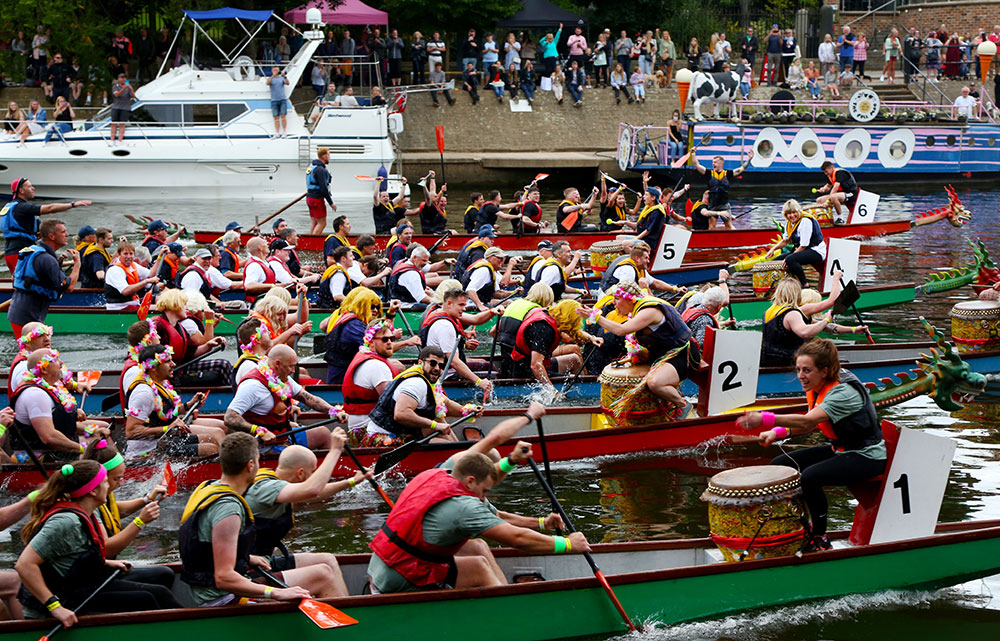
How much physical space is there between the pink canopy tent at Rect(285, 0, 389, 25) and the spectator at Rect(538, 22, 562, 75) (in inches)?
202

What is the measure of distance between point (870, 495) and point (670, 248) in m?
10.6

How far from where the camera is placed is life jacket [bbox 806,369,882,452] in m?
7.80

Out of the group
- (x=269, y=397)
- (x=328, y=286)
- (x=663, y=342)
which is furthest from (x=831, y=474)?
(x=328, y=286)

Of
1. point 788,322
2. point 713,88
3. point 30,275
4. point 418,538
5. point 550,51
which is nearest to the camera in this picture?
point 418,538

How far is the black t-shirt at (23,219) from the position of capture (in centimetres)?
1527

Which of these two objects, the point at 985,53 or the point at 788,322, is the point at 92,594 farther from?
the point at 985,53

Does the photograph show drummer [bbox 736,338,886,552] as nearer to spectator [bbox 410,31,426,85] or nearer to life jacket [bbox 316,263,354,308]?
life jacket [bbox 316,263,354,308]

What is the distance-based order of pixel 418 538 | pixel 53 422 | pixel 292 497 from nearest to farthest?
pixel 418 538 → pixel 292 497 → pixel 53 422

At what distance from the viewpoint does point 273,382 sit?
31.5 feet

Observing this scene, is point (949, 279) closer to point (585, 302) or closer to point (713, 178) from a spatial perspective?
point (585, 302)

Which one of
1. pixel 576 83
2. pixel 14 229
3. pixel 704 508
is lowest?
pixel 704 508

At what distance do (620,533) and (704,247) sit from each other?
12.7m

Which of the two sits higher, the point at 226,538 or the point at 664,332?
the point at 664,332

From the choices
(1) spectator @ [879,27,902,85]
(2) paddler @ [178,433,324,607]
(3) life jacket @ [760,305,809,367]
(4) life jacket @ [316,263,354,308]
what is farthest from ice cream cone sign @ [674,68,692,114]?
(2) paddler @ [178,433,324,607]
